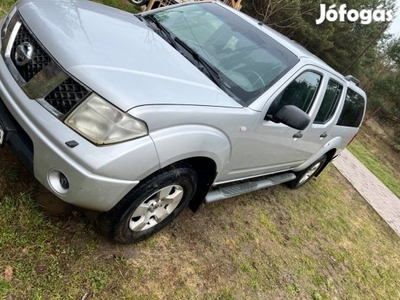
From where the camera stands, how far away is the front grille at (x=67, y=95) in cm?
197

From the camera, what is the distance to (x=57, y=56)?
205 centimetres

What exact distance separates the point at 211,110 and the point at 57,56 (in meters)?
1.01

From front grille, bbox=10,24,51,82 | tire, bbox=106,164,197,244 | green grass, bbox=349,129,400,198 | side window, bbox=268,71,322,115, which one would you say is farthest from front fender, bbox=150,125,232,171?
green grass, bbox=349,129,400,198

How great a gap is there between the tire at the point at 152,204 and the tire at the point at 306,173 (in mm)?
2581

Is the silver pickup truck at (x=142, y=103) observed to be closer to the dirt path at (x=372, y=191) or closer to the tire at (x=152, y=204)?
the tire at (x=152, y=204)

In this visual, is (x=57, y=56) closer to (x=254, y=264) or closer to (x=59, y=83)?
(x=59, y=83)

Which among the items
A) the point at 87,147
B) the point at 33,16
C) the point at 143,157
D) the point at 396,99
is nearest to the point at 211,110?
the point at 143,157

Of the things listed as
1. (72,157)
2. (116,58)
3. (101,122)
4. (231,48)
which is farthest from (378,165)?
(72,157)

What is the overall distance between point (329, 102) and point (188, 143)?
2508 millimetres

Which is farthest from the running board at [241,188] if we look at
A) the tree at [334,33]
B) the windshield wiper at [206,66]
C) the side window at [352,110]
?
the tree at [334,33]

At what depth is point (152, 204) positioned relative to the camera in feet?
8.15

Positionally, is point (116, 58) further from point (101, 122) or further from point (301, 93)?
point (301, 93)

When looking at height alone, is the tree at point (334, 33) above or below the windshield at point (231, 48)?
above

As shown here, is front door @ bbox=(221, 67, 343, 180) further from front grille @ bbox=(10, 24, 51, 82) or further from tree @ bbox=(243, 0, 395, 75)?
tree @ bbox=(243, 0, 395, 75)
